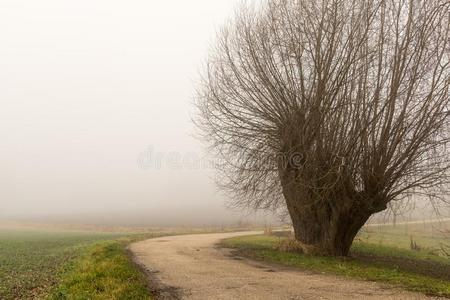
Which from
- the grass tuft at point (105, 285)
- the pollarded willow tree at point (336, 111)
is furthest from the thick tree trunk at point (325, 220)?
the grass tuft at point (105, 285)

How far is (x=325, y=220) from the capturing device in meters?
21.5

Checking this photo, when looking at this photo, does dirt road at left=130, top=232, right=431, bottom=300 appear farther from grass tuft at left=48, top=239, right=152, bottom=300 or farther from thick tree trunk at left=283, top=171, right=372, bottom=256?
thick tree trunk at left=283, top=171, right=372, bottom=256

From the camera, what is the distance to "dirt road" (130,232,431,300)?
428 inches

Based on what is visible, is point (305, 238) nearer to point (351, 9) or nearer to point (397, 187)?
point (397, 187)

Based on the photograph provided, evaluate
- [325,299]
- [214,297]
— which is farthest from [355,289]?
[214,297]

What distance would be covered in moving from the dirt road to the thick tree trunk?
4696 millimetres

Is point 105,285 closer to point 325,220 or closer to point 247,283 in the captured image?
point 247,283

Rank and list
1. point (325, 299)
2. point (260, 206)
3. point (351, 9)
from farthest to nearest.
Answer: point (260, 206)
point (351, 9)
point (325, 299)

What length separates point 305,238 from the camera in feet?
72.5

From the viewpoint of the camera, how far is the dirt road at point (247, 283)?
1087 centimetres

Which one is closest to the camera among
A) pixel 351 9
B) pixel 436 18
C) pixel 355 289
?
pixel 355 289

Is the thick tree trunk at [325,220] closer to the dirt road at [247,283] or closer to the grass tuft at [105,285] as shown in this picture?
the dirt road at [247,283]

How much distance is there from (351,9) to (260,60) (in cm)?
477

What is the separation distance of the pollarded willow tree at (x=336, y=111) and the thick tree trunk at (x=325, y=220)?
5 centimetres
